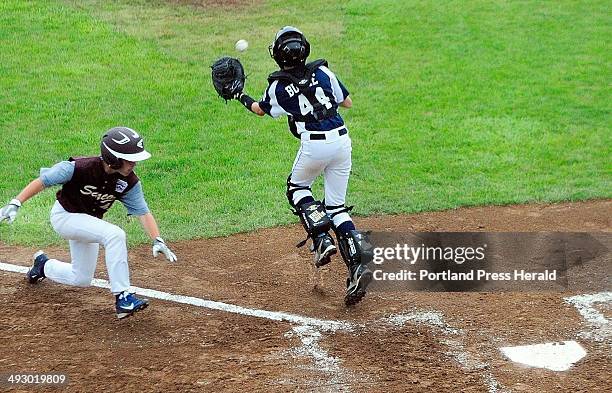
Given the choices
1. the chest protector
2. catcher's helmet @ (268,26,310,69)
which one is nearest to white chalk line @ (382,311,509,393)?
the chest protector

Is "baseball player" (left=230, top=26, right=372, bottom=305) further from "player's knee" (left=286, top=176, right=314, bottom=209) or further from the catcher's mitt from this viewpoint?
the catcher's mitt

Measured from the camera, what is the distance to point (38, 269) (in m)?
7.90

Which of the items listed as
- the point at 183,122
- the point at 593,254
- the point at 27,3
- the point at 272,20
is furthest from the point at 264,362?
the point at 27,3

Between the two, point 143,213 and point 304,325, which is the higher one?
point 143,213

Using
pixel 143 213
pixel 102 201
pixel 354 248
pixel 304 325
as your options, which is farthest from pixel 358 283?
pixel 102 201

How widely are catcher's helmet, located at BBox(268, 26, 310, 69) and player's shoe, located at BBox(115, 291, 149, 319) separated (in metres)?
2.31

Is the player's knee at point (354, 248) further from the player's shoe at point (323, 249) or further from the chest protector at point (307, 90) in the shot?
the chest protector at point (307, 90)

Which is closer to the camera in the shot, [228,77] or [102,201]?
[102,201]

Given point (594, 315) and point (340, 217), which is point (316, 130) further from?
point (594, 315)

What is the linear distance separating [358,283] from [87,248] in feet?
7.47

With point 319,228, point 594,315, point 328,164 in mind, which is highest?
point 328,164

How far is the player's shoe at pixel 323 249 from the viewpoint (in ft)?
25.0

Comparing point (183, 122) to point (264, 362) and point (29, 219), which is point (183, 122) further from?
point (264, 362)

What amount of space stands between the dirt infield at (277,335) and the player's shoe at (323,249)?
1.19 ft
